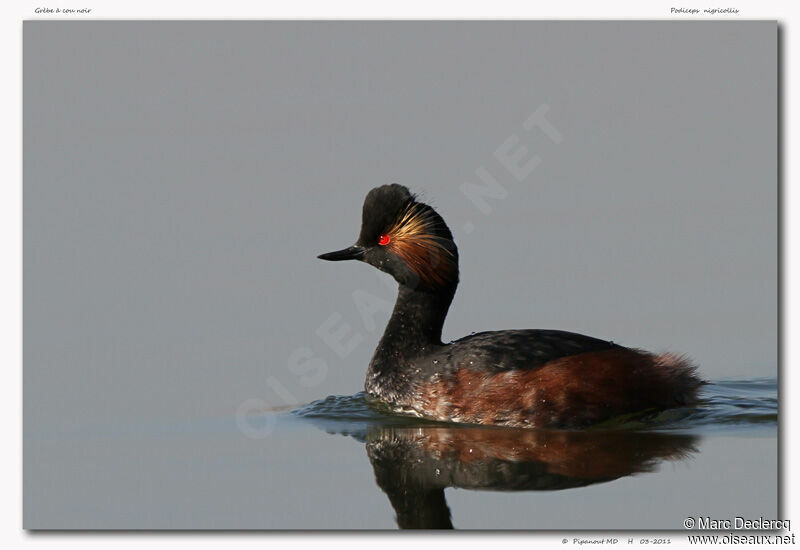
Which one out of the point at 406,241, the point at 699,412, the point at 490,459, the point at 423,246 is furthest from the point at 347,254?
the point at 699,412

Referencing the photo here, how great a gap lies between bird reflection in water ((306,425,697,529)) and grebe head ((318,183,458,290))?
1469 millimetres

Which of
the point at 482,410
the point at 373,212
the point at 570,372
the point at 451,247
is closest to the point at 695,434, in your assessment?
the point at 570,372

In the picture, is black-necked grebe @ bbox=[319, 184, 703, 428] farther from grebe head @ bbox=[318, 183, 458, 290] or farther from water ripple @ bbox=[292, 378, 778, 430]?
water ripple @ bbox=[292, 378, 778, 430]

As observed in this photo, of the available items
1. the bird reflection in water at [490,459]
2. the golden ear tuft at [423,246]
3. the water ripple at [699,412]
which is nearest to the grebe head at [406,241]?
the golden ear tuft at [423,246]

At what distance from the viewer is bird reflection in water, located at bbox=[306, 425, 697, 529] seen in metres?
6.96

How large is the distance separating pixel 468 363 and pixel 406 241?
1.25 meters

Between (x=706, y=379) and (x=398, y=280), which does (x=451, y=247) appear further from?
(x=706, y=379)

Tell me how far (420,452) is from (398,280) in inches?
87.4

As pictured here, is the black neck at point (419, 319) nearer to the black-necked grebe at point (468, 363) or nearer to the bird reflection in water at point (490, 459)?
the black-necked grebe at point (468, 363)

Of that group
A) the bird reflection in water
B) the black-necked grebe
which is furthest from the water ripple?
the bird reflection in water

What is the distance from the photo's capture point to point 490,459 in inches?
299

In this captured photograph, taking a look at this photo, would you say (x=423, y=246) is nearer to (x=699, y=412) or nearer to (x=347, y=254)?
(x=347, y=254)

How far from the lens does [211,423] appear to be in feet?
28.4

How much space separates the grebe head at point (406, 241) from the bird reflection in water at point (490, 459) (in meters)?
1.47
